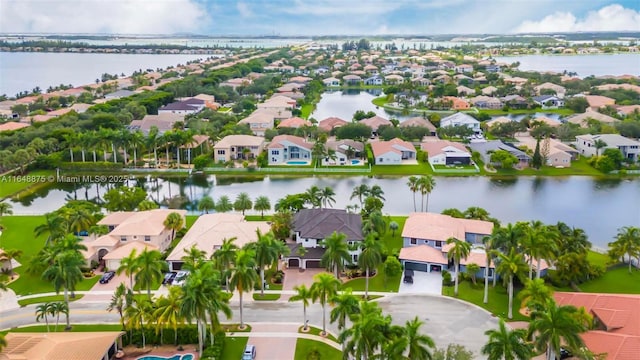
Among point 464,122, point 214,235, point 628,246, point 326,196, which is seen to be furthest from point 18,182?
point 464,122

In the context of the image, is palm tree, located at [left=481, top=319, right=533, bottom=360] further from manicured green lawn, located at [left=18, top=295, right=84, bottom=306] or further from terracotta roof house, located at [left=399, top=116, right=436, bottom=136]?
terracotta roof house, located at [left=399, top=116, right=436, bottom=136]

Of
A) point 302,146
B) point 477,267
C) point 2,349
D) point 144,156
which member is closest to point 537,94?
point 302,146

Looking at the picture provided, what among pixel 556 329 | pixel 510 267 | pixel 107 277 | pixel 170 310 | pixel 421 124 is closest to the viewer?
pixel 556 329

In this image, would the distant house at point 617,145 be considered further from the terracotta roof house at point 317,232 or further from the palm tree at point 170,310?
the palm tree at point 170,310

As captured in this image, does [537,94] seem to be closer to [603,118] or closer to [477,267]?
[603,118]

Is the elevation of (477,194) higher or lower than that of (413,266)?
higher

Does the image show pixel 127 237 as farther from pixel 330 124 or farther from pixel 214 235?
pixel 330 124
